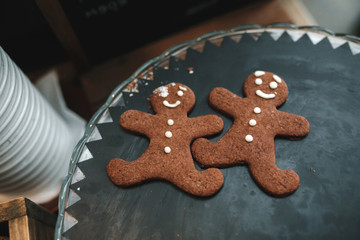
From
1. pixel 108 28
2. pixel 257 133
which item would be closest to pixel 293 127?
pixel 257 133

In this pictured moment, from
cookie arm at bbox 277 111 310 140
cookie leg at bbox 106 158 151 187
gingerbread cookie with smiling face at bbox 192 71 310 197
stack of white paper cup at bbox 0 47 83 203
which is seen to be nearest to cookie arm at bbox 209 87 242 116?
gingerbread cookie with smiling face at bbox 192 71 310 197

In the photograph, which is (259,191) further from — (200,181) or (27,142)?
(27,142)

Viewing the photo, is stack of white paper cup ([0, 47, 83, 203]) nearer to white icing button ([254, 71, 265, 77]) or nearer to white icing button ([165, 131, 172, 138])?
white icing button ([165, 131, 172, 138])

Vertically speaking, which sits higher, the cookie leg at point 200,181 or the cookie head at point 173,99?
the cookie head at point 173,99

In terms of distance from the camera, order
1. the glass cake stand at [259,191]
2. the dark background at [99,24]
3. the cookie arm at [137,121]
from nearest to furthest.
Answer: the glass cake stand at [259,191]
the cookie arm at [137,121]
the dark background at [99,24]

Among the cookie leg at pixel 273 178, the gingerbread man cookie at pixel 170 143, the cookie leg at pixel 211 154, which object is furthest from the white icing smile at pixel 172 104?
the cookie leg at pixel 273 178

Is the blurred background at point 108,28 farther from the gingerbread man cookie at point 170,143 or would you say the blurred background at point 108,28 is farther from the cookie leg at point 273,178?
the cookie leg at point 273,178
